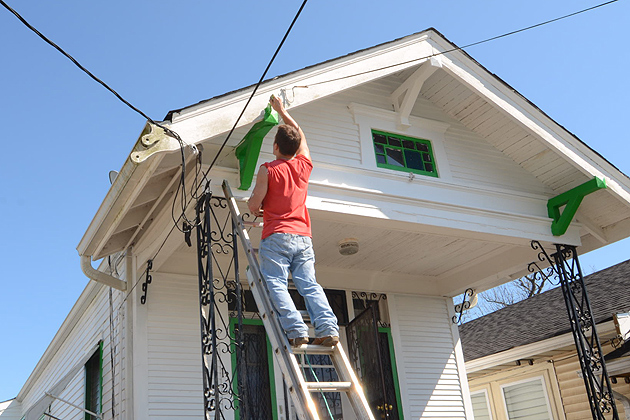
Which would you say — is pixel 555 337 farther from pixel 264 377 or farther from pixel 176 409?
pixel 176 409

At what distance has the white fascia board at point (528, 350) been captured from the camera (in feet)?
34.0

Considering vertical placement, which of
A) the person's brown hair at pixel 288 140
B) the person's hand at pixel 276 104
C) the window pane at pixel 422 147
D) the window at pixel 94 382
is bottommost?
the window at pixel 94 382

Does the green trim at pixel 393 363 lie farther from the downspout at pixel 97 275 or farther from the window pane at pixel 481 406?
the window pane at pixel 481 406

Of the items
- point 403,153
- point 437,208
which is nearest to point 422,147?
point 403,153

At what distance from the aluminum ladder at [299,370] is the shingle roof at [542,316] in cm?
703

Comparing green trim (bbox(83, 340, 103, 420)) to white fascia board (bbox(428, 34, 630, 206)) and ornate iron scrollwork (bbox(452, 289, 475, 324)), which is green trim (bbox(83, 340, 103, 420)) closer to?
ornate iron scrollwork (bbox(452, 289, 475, 324))

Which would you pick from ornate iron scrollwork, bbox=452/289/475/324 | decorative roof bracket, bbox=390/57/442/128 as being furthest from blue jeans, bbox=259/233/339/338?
ornate iron scrollwork, bbox=452/289/475/324

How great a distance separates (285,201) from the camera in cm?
527

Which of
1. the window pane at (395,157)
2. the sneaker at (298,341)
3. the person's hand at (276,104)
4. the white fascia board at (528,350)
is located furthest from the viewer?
the white fascia board at (528,350)

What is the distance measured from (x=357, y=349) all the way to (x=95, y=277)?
132 inches

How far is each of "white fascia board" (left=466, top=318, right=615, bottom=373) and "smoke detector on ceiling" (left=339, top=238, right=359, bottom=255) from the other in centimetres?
449

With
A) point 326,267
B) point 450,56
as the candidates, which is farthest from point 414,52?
point 326,267

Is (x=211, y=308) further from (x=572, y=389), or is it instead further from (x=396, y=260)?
(x=572, y=389)

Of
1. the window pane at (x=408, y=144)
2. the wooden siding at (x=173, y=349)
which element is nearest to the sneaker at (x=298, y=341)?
the wooden siding at (x=173, y=349)
